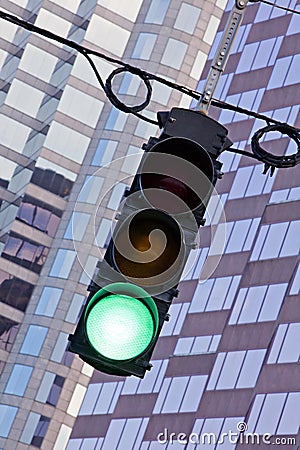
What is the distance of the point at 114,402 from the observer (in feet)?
274

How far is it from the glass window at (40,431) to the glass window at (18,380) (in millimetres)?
2573

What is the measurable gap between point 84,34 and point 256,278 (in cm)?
3767

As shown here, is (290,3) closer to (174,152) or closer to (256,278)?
(256,278)

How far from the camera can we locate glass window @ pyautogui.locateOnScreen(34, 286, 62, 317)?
333ft

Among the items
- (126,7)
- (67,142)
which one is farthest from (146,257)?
(126,7)

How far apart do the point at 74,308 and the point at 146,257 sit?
95.8m

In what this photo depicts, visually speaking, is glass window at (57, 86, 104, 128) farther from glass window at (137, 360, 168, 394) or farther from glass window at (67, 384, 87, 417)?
glass window at (137, 360, 168, 394)

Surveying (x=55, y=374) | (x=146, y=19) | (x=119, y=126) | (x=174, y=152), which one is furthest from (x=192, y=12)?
(x=174, y=152)

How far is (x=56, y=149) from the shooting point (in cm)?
10669

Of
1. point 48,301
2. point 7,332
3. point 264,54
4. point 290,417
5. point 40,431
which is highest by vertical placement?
point 264,54

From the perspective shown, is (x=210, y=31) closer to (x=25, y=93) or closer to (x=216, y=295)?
(x=25, y=93)

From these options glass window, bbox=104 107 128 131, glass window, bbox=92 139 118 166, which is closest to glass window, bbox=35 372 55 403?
glass window, bbox=92 139 118 166

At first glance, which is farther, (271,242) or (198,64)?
(198,64)

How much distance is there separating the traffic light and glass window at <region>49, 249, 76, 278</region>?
96.9 metres
